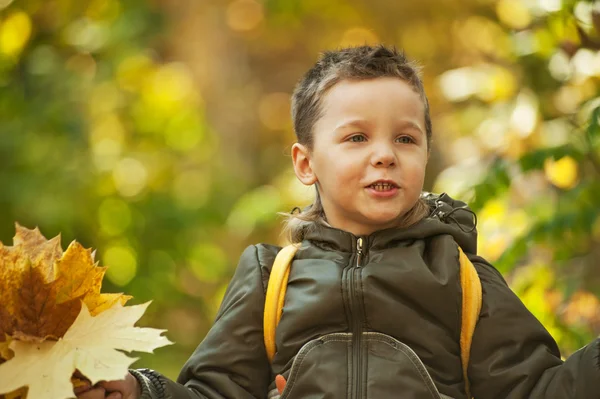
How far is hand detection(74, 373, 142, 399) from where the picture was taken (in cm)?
175

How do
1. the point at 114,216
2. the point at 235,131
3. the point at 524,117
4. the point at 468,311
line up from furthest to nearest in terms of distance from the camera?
the point at 235,131 → the point at 114,216 → the point at 524,117 → the point at 468,311

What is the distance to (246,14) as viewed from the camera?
10242mm

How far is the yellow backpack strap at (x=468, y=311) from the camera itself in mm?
1964

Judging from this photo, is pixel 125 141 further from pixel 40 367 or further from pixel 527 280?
pixel 40 367

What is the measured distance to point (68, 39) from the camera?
23.0 feet

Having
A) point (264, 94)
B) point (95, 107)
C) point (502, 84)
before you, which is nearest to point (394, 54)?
point (502, 84)

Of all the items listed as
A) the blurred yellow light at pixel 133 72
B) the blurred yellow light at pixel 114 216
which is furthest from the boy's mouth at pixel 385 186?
the blurred yellow light at pixel 133 72

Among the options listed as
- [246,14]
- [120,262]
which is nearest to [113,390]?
[120,262]

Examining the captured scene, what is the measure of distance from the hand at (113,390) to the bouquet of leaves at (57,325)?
3 cm

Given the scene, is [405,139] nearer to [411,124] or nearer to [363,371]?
[411,124]

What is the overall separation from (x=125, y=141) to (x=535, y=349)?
5.96 meters

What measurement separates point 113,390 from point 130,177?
543 cm

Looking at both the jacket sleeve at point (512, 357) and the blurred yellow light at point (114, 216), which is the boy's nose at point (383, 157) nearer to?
the jacket sleeve at point (512, 357)

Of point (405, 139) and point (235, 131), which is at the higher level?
point (235, 131)
